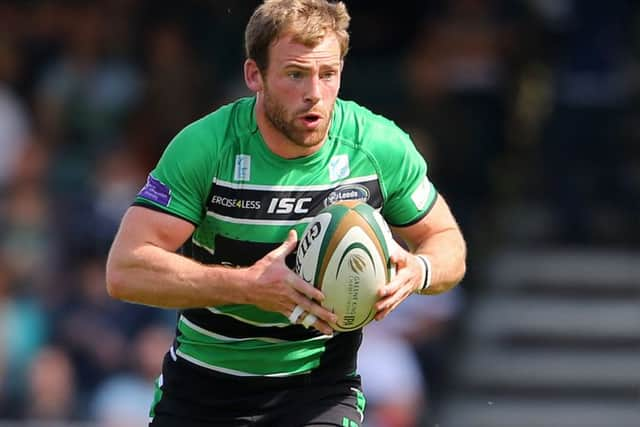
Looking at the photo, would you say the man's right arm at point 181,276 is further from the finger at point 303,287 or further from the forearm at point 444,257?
the forearm at point 444,257

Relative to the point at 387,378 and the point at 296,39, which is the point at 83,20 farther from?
the point at 296,39

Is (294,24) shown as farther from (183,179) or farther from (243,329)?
(243,329)

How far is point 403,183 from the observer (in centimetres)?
565

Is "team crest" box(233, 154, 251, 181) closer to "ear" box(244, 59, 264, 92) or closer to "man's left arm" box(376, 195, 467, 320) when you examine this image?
"ear" box(244, 59, 264, 92)

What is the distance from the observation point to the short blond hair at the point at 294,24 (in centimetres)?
535

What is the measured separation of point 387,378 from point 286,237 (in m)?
4.87

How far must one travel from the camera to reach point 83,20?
12.5m

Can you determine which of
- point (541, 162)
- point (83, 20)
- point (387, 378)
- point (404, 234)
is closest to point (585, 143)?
point (541, 162)

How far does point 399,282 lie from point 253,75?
104 cm

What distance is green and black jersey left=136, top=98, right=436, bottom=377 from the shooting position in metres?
5.41

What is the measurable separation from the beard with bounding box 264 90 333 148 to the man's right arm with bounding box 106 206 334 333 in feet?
1.40

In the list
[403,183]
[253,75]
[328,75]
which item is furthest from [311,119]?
[403,183]

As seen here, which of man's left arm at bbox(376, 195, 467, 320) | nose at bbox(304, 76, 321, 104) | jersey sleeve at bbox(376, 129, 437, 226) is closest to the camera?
man's left arm at bbox(376, 195, 467, 320)

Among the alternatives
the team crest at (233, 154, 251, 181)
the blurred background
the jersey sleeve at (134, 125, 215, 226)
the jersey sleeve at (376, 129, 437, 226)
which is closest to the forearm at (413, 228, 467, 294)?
the jersey sleeve at (376, 129, 437, 226)
